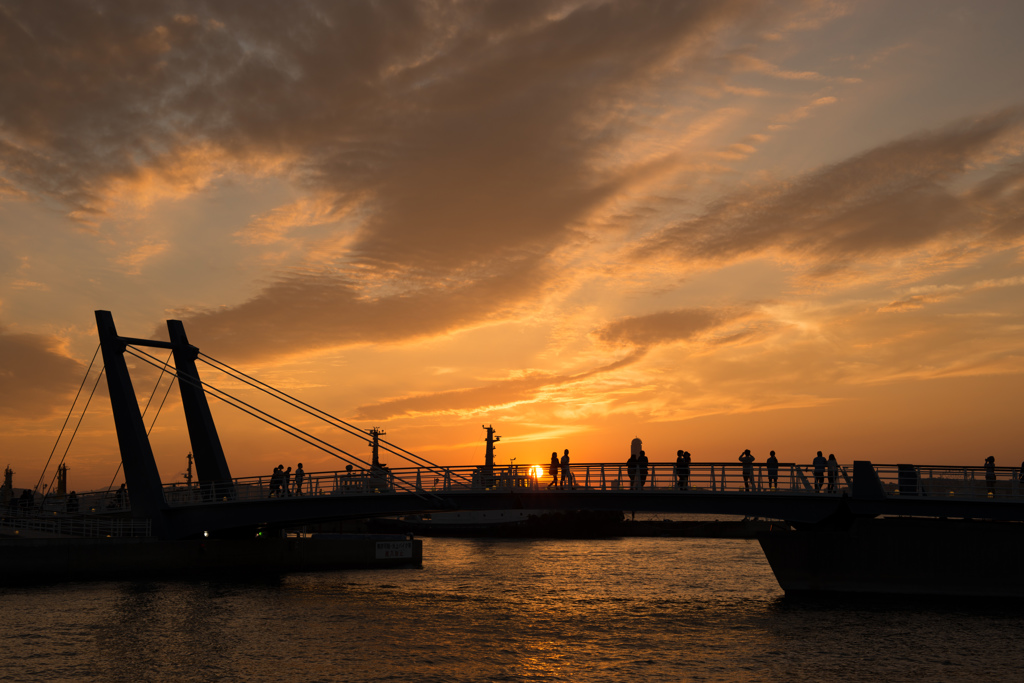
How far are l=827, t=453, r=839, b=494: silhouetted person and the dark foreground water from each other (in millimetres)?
4428

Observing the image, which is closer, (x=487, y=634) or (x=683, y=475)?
(x=487, y=634)

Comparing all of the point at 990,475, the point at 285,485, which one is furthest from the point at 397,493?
the point at 990,475

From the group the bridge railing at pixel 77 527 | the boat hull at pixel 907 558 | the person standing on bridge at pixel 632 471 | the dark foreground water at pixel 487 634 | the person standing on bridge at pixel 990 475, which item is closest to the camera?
the dark foreground water at pixel 487 634

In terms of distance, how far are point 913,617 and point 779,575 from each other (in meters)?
7.06

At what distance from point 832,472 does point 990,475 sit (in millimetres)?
6013

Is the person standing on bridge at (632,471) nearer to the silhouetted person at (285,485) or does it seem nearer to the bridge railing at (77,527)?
the silhouetted person at (285,485)

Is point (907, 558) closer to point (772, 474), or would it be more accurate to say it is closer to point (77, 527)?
point (772, 474)

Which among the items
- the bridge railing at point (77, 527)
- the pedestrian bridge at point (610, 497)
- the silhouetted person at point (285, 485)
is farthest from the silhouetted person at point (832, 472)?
the bridge railing at point (77, 527)

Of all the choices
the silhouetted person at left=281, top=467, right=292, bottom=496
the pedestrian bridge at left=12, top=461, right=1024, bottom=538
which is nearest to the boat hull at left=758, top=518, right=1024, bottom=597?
the pedestrian bridge at left=12, top=461, right=1024, bottom=538

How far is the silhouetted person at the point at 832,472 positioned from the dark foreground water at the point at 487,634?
14.5 feet

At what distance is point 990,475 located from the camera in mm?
34594

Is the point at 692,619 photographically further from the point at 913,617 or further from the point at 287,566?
the point at 287,566

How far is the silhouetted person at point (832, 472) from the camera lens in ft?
116

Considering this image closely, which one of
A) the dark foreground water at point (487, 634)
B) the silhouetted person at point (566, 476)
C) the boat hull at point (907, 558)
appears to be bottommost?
the dark foreground water at point (487, 634)
